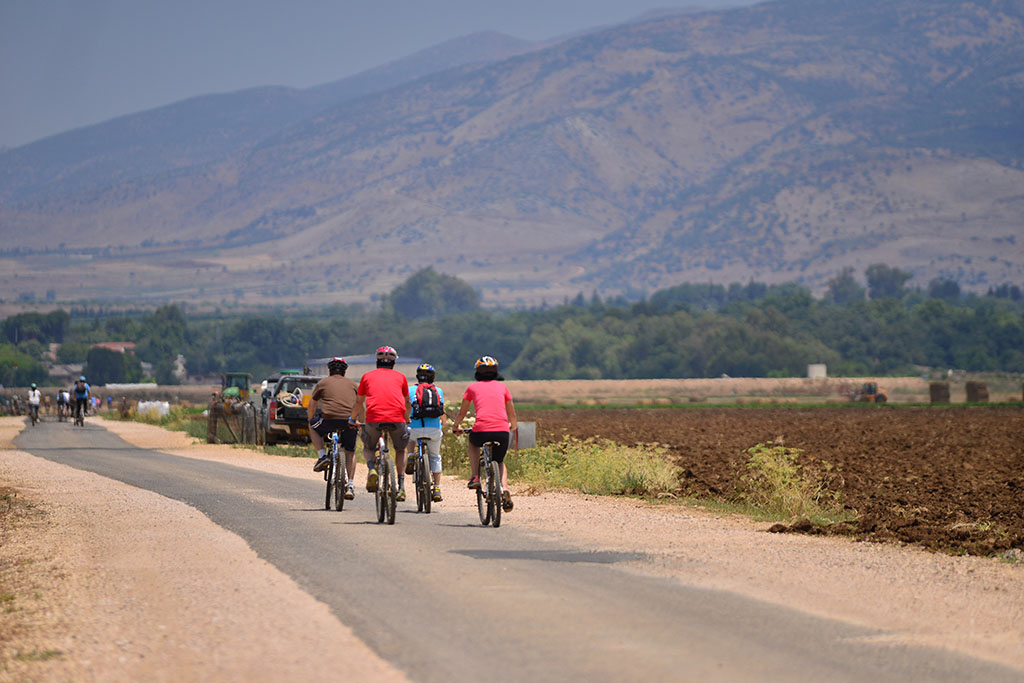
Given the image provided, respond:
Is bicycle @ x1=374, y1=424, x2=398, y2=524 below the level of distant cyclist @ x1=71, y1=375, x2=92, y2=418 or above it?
below

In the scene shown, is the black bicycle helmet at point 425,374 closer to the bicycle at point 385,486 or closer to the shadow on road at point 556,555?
the bicycle at point 385,486

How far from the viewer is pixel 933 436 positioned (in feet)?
162

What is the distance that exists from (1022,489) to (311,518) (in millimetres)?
12406

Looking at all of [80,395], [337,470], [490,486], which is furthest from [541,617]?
[80,395]

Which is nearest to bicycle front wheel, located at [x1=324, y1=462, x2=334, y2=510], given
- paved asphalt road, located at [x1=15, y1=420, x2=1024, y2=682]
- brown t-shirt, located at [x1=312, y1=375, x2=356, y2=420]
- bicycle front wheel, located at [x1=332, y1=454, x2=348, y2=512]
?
bicycle front wheel, located at [x1=332, y1=454, x2=348, y2=512]

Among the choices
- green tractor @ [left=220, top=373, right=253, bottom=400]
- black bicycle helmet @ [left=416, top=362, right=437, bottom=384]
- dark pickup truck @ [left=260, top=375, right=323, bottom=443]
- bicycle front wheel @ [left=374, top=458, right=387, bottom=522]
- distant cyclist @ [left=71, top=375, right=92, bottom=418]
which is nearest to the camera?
bicycle front wheel @ [left=374, top=458, right=387, bottom=522]

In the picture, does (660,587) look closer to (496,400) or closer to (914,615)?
(914,615)

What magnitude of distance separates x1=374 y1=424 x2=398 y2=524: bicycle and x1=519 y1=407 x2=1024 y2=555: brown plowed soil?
5031 millimetres

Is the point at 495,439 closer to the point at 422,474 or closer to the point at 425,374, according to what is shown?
the point at 422,474

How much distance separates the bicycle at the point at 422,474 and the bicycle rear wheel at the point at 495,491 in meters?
1.12

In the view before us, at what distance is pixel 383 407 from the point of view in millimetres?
18484

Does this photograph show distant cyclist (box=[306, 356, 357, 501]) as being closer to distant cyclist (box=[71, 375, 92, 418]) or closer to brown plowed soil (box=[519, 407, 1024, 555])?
brown plowed soil (box=[519, 407, 1024, 555])

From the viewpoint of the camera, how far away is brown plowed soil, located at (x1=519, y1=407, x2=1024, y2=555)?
1867 centimetres

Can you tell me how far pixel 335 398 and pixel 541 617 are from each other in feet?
28.8
